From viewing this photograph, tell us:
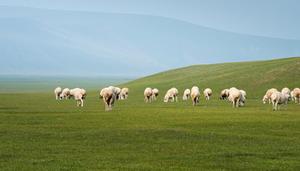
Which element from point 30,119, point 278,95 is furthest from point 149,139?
point 278,95

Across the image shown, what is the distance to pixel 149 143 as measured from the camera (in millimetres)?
27828

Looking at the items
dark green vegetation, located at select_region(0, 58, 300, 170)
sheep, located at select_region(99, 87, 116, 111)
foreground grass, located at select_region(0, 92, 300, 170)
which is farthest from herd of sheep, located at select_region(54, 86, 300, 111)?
foreground grass, located at select_region(0, 92, 300, 170)

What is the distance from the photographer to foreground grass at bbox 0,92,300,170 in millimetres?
22188

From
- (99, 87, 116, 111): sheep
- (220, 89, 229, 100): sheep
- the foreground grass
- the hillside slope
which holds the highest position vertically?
the hillside slope

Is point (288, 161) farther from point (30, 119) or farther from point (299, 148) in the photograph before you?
point (30, 119)

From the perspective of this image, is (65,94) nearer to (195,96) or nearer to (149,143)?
(195,96)

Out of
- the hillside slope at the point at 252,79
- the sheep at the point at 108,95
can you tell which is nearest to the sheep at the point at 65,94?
the hillside slope at the point at 252,79

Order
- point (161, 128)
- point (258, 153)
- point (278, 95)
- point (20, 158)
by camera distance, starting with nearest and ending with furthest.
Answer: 1. point (20, 158)
2. point (258, 153)
3. point (161, 128)
4. point (278, 95)

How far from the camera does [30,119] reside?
131 ft

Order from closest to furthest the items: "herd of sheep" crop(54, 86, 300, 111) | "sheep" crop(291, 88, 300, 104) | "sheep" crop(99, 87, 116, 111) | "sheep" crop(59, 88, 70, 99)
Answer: "sheep" crop(99, 87, 116, 111)
"herd of sheep" crop(54, 86, 300, 111)
"sheep" crop(291, 88, 300, 104)
"sheep" crop(59, 88, 70, 99)

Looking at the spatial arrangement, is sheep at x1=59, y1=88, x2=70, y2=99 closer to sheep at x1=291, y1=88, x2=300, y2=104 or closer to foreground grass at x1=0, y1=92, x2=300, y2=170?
sheep at x1=291, y1=88, x2=300, y2=104

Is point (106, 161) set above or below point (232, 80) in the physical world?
below

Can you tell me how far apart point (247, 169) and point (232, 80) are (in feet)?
270

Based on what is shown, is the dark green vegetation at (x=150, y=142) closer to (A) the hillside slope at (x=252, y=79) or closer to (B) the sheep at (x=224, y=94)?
(B) the sheep at (x=224, y=94)
